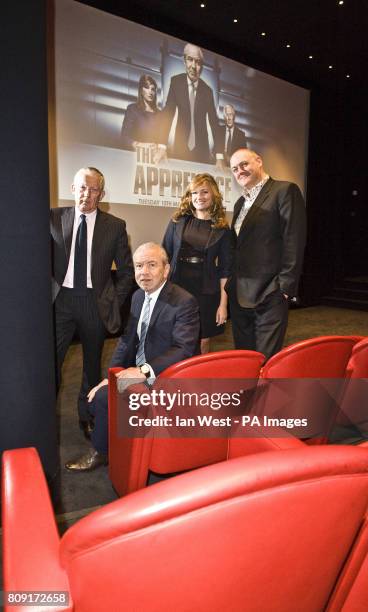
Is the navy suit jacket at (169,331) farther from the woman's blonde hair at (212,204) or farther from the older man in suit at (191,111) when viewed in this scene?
the older man in suit at (191,111)

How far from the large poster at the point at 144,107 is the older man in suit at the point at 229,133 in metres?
0.01

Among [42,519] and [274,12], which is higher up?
[274,12]

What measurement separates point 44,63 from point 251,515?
1724mm

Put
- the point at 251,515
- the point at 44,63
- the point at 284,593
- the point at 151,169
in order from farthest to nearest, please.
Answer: the point at 151,169, the point at 44,63, the point at 284,593, the point at 251,515

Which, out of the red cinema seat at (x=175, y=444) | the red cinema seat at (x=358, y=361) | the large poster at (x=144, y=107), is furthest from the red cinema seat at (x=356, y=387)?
the large poster at (x=144, y=107)

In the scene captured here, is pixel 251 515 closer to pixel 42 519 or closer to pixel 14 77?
pixel 42 519

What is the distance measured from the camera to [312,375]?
1597 mm

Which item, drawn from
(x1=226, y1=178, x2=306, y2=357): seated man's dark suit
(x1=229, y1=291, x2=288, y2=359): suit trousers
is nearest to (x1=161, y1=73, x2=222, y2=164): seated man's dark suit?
(x1=226, y1=178, x2=306, y2=357): seated man's dark suit

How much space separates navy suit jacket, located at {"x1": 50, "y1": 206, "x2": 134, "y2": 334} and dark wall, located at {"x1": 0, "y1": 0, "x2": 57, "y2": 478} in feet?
2.01

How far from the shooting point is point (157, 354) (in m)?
2.08

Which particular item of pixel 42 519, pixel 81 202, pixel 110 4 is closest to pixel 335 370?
pixel 42 519

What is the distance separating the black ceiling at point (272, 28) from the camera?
5.27m

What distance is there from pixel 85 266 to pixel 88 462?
0.98 meters

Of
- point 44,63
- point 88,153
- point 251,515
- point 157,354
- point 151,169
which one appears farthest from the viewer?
point 151,169
